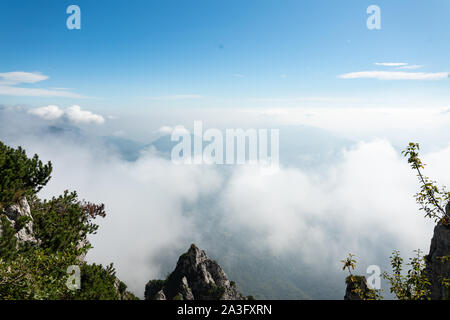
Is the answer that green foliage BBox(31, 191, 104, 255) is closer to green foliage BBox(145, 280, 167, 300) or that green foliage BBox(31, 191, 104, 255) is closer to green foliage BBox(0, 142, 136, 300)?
green foliage BBox(0, 142, 136, 300)

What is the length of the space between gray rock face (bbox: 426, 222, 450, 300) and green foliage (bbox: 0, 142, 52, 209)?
114 ft

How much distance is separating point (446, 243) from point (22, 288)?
101 feet

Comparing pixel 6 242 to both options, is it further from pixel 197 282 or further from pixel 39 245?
pixel 197 282

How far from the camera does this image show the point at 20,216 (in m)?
22.0

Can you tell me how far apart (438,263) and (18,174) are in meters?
38.3

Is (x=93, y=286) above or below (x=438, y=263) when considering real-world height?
below

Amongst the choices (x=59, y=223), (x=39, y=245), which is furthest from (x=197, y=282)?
(x=39, y=245)

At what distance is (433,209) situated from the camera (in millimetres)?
10602

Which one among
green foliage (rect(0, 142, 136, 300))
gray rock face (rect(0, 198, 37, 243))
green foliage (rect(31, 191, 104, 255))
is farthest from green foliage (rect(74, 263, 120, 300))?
gray rock face (rect(0, 198, 37, 243))

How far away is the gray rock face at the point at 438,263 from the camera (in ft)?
54.6

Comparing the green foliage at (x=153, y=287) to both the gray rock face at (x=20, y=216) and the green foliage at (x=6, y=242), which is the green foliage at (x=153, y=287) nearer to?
the gray rock face at (x=20, y=216)
